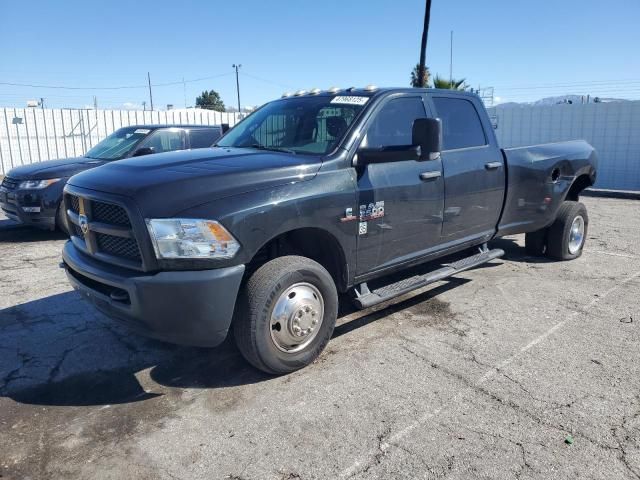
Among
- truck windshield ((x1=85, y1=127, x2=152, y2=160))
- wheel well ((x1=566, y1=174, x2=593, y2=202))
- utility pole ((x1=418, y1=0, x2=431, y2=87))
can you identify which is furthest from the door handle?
utility pole ((x1=418, y1=0, x2=431, y2=87))

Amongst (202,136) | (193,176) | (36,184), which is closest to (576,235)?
(193,176)

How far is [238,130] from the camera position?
4887 mm

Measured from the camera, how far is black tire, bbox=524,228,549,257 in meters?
6.69

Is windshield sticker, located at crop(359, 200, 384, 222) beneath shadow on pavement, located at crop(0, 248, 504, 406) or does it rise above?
above

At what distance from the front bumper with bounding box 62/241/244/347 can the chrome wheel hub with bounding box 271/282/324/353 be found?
40 centimetres

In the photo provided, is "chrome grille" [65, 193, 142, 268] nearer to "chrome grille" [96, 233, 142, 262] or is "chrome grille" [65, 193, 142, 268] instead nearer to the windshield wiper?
"chrome grille" [96, 233, 142, 262]

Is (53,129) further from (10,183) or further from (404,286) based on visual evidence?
(404,286)

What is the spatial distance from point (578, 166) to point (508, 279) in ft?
5.94

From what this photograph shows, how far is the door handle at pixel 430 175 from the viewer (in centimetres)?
439

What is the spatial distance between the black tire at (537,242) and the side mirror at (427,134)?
3.48m

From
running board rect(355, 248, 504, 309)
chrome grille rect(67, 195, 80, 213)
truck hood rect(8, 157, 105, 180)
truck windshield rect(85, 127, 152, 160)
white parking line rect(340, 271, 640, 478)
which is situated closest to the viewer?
white parking line rect(340, 271, 640, 478)

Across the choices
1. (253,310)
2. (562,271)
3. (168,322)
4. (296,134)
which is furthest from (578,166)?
(168,322)

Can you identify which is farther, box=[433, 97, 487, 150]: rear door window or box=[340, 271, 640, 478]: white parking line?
box=[433, 97, 487, 150]: rear door window

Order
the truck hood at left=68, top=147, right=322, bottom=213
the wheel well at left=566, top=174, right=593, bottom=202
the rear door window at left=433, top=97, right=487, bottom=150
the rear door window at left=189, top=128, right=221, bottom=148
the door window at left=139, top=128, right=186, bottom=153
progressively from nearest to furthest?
the truck hood at left=68, top=147, right=322, bottom=213 → the rear door window at left=433, top=97, right=487, bottom=150 → the wheel well at left=566, top=174, right=593, bottom=202 → the door window at left=139, top=128, right=186, bottom=153 → the rear door window at left=189, top=128, right=221, bottom=148
